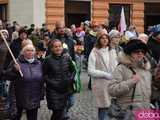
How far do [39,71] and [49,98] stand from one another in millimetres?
635

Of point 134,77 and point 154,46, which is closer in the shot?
point 134,77

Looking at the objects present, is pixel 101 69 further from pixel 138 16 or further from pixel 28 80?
pixel 138 16

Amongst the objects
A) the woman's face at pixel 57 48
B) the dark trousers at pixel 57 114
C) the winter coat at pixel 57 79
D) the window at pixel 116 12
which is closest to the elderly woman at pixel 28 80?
the winter coat at pixel 57 79

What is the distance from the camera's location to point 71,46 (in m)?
13.0

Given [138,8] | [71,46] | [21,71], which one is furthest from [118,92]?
[138,8]

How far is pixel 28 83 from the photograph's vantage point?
31.9 feet

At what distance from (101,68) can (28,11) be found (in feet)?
65.7

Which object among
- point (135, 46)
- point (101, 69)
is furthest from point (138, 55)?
point (101, 69)

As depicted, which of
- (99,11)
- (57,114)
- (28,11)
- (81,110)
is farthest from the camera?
(99,11)

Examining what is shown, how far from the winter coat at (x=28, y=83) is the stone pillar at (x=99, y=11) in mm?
21820

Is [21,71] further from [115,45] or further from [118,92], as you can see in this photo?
[118,92]

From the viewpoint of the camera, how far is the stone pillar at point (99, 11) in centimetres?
3166

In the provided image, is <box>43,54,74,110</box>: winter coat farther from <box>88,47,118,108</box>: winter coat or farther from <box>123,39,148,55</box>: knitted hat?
<box>123,39,148,55</box>: knitted hat

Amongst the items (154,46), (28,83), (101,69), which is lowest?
(28,83)
